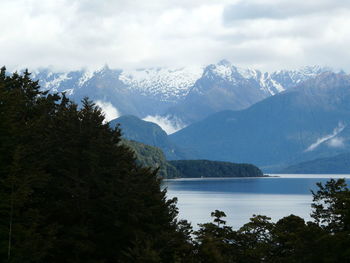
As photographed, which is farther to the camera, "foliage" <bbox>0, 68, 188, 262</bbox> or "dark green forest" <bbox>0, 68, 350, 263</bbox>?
"dark green forest" <bbox>0, 68, 350, 263</bbox>

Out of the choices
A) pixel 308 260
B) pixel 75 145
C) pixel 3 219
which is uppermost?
pixel 75 145

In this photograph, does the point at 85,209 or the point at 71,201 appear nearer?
the point at 85,209

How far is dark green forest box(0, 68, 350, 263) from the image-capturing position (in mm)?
37844

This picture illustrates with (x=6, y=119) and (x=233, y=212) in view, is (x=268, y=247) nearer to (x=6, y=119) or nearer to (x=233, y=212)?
(x=6, y=119)

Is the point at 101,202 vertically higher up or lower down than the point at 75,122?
lower down

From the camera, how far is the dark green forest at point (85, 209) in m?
37.8

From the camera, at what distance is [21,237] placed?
122 ft

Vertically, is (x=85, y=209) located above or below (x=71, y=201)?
below

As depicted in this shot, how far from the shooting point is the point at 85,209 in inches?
1654

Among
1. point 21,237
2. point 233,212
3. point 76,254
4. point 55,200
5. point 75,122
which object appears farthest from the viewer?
point 233,212

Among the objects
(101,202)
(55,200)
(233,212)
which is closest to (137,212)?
(101,202)

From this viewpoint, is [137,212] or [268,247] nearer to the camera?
[137,212]

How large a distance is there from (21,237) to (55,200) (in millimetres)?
6591

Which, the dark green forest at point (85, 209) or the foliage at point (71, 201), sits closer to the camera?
the foliage at point (71, 201)
